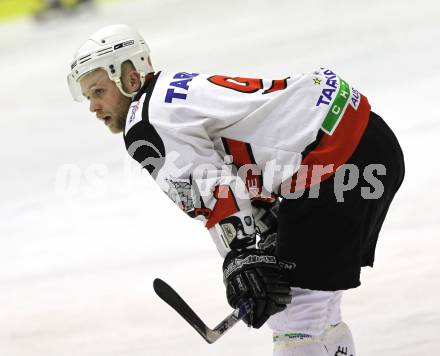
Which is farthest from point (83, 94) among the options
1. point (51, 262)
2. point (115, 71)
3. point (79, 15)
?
point (79, 15)

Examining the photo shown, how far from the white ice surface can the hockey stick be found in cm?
65

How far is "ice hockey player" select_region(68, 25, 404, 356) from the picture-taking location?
2.38 m

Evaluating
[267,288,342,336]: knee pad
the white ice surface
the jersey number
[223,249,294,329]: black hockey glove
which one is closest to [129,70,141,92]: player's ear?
the jersey number

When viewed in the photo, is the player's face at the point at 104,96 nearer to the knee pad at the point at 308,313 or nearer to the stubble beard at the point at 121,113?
the stubble beard at the point at 121,113

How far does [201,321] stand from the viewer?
8.03 feet

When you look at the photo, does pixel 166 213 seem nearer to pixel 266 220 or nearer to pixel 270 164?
pixel 266 220

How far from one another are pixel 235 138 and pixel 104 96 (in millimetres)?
401

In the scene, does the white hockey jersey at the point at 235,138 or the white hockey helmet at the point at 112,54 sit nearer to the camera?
the white hockey jersey at the point at 235,138

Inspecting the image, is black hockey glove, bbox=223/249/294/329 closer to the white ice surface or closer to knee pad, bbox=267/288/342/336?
knee pad, bbox=267/288/342/336

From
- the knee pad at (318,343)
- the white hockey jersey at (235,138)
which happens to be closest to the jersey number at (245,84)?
the white hockey jersey at (235,138)

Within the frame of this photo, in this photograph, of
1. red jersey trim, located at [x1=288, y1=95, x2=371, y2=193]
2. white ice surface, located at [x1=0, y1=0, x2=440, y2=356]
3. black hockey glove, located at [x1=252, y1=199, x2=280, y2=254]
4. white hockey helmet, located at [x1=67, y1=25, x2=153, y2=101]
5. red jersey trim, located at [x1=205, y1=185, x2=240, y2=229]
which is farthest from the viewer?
white ice surface, located at [x1=0, y1=0, x2=440, y2=356]

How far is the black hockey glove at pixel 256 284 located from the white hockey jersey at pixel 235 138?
0.15ft

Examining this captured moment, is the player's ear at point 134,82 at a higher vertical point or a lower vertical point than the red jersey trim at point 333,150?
higher

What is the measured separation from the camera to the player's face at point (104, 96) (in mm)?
2605
